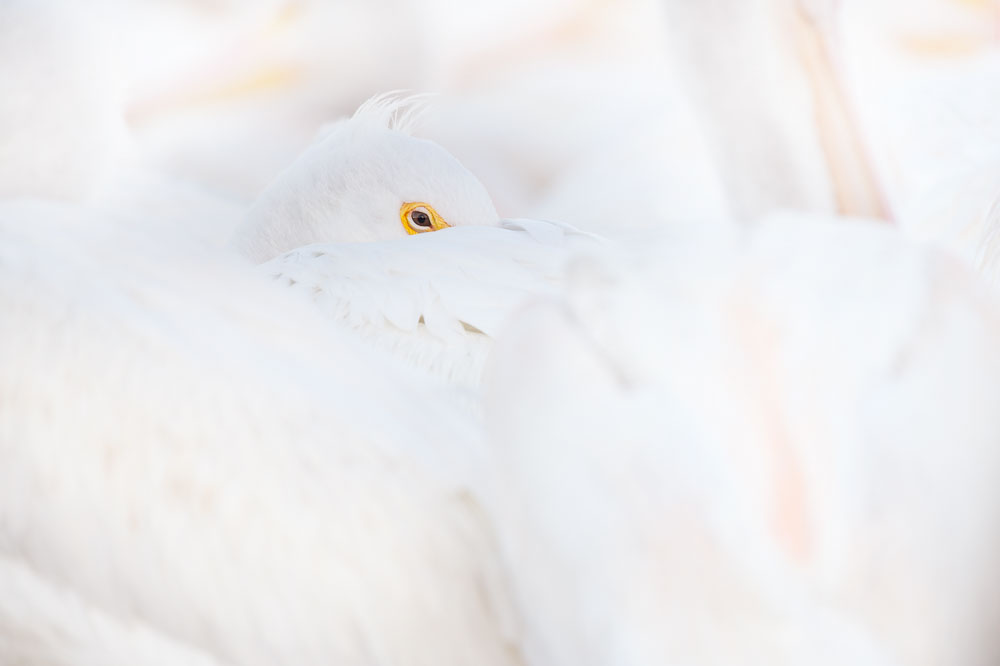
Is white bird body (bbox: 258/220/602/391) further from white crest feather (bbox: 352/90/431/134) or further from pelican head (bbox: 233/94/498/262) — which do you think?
white crest feather (bbox: 352/90/431/134)

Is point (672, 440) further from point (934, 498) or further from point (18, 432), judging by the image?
point (18, 432)

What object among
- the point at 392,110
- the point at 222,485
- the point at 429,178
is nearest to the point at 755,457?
the point at 222,485

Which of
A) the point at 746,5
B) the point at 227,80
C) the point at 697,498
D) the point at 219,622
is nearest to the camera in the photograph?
the point at 697,498

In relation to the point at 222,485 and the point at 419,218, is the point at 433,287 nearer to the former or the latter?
the point at 222,485

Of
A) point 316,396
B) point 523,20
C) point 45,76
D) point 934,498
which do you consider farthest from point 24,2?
point 523,20

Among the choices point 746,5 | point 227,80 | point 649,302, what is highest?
point 227,80

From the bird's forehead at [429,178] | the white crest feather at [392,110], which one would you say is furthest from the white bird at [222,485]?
the white crest feather at [392,110]
